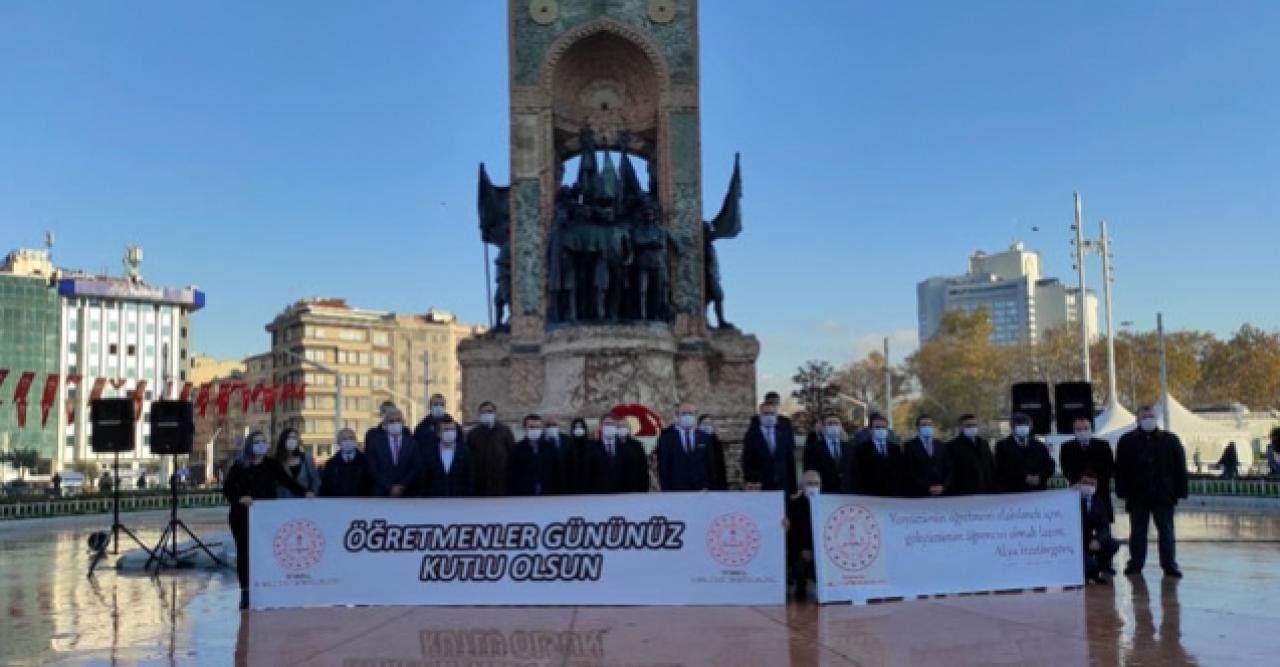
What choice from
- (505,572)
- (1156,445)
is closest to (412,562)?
(505,572)

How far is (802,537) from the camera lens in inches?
426

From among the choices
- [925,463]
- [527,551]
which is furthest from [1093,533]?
[527,551]

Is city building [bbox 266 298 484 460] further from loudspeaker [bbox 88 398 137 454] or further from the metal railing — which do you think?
loudspeaker [bbox 88 398 137 454]

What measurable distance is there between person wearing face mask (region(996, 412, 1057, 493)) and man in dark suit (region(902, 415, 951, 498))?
2.91 feet

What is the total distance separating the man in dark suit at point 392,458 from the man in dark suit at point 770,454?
346cm

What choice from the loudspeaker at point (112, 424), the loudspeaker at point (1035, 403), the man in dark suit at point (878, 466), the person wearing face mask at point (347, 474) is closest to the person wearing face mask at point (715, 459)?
the man in dark suit at point (878, 466)

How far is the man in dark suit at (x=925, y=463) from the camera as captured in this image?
38.7 ft

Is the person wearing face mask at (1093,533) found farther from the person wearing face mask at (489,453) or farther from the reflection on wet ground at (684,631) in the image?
the person wearing face mask at (489,453)

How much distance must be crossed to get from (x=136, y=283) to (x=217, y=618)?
389 ft

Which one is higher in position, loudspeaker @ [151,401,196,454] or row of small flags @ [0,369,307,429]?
row of small flags @ [0,369,307,429]

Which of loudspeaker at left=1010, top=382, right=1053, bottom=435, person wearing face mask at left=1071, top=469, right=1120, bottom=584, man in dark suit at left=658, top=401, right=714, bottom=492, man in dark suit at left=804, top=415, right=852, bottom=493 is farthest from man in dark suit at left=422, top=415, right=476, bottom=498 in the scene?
loudspeaker at left=1010, top=382, right=1053, bottom=435

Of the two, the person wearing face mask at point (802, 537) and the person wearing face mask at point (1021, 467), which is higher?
the person wearing face mask at point (1021, 467)

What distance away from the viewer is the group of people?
11680mm

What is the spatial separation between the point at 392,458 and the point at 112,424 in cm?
650
